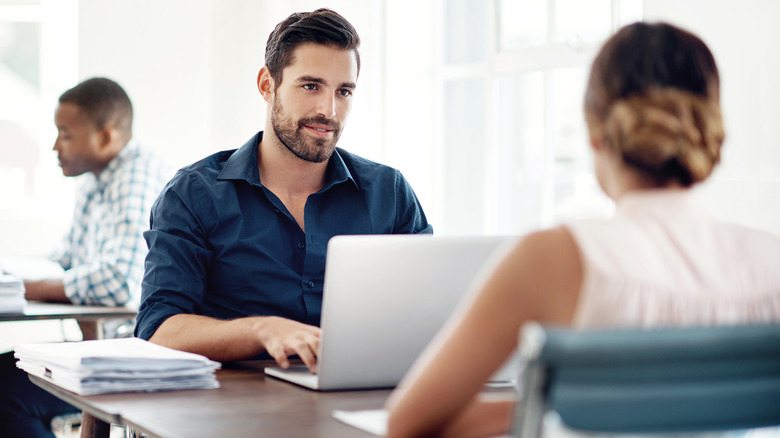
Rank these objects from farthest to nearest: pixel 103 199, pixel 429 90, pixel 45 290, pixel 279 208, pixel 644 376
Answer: pixel 429 90 < pixel 103 199 < pixel 45 290 < pixel 279 208 < pixel 644 376

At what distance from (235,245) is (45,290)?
1402 millimetres

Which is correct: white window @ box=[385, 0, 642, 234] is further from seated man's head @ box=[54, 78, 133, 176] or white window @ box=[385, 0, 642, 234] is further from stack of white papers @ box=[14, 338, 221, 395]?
stack of white papers @ box=[14, 338, 221, 395]

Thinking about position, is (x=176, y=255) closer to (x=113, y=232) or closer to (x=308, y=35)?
(x=308, y=35)

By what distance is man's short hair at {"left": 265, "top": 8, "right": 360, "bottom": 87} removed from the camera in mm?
2221

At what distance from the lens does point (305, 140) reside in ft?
7.26

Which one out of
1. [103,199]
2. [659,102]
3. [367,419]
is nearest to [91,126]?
[103,199]

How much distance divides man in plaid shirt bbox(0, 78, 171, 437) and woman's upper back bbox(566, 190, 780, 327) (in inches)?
86.0

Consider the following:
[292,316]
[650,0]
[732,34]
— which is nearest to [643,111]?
[292,316]

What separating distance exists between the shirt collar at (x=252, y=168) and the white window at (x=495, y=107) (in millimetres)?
1392

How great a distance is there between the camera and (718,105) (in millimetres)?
1059

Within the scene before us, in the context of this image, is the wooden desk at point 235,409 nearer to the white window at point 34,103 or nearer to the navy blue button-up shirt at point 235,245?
the navy blue button-up shirt at point 235,245

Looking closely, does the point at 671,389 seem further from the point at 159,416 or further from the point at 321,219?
the point at 321,219

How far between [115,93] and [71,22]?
183cm

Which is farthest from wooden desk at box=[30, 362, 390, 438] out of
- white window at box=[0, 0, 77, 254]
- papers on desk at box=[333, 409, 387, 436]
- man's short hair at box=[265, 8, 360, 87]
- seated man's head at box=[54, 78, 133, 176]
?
white window at box=[0, 0, 77, 254]
